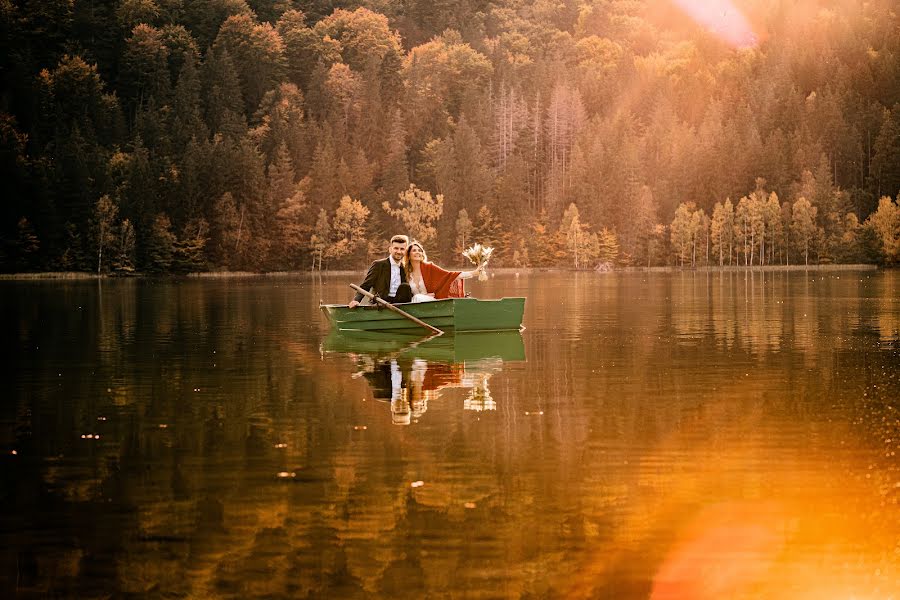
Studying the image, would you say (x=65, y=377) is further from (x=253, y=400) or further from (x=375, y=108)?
(x=375, y=108)

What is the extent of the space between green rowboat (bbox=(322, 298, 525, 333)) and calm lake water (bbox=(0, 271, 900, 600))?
5.83 metres

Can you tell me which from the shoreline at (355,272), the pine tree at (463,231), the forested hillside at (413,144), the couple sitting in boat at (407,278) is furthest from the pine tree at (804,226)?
the couple sitting in boat at (407,278)

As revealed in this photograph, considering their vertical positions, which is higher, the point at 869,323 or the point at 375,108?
the point at 375,108

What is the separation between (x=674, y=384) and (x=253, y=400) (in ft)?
21.5

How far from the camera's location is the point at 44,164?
112 metres

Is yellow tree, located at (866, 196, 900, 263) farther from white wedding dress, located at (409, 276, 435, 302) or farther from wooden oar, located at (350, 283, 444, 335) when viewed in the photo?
wooden oar, located at (350, 283, 444, 335)

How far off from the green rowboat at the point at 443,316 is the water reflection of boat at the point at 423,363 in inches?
10.3

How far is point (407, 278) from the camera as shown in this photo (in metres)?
31.0

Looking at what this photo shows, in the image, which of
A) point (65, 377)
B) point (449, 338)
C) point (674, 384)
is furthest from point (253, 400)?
point (449, 338)

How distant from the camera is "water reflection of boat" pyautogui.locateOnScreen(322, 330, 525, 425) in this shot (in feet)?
56.4

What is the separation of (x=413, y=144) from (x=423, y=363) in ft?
462

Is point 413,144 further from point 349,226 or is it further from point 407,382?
point 407,382

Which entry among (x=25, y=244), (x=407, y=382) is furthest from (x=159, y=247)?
(x=407, y=382)

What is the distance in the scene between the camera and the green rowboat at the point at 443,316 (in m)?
30.1
